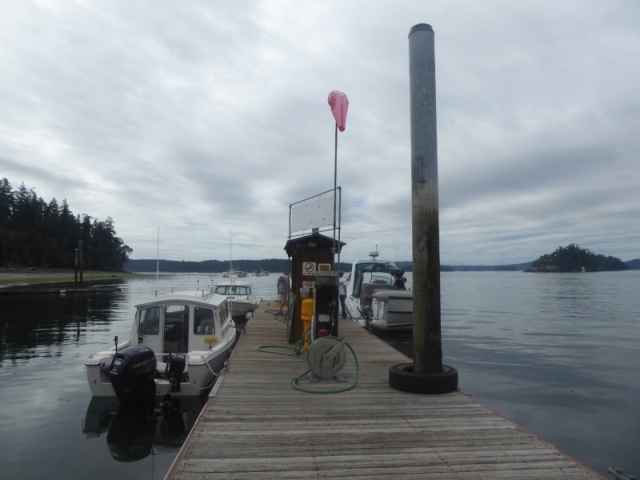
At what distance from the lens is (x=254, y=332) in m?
13.8

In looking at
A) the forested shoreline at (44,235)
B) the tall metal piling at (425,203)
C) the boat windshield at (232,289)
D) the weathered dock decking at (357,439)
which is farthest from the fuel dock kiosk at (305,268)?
the forested shoreline at (44,235)

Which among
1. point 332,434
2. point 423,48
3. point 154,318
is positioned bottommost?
point 332,434

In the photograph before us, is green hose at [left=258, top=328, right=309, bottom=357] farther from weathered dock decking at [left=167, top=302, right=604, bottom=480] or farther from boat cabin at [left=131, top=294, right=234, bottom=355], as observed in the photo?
weathered dock decking at [left=167, top=302, right=604, bottom=480]

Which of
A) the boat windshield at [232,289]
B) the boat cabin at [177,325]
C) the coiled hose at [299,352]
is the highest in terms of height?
the boat windshield at [232,289]

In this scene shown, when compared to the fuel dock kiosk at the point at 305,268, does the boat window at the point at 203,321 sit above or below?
below

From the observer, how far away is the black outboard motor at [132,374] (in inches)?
325

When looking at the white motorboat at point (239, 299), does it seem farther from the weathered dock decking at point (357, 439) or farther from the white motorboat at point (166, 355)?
the weathered dock decking at point (357, 439)

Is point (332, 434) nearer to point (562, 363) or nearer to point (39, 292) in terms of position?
point (562, 363)

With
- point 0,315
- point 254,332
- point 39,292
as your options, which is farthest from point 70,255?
point 254,332

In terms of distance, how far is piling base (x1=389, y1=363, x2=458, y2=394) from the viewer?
22.2 ft

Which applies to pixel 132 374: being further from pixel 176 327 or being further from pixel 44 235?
pixel 44 235

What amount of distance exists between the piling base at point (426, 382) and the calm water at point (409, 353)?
292 centimetres

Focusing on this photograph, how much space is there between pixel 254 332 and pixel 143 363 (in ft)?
18.1

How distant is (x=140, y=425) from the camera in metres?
9.05
